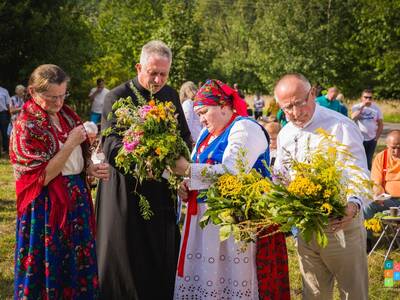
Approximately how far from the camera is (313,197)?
3.03 m

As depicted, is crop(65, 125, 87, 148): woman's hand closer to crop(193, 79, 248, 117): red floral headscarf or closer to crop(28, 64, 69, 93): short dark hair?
crop(28, 64, 69, 93): short dark hair

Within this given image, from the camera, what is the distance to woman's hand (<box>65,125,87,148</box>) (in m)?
3.91

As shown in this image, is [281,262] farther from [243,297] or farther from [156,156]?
[156,156]

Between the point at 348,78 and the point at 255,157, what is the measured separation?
3419 centimetres

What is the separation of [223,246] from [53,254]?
4.01ft

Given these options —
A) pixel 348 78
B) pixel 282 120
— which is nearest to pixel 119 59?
pixel 348 78

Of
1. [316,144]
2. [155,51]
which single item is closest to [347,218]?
[316,144]

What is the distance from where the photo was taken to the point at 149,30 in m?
32.7

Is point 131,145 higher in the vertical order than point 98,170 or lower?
higher

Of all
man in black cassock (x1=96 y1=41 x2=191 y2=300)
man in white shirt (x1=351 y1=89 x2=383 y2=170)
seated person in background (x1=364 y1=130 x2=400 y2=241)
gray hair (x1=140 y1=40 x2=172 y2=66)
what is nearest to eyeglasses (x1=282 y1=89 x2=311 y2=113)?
gray hair (x1=140 y1=40 x2=172 y2=66)

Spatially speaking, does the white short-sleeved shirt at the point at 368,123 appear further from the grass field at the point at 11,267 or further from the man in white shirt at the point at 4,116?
the man in white shirt at the point at 4,116

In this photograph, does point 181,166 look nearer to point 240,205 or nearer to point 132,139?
point 132,139

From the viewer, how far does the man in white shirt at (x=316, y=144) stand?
142 inches

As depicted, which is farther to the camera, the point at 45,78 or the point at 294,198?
the point at 45,78
